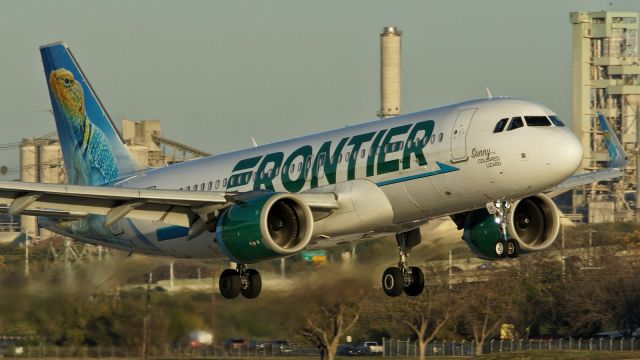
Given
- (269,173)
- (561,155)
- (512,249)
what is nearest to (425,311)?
(269,173)

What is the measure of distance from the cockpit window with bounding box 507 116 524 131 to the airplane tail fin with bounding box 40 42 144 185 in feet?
58.1

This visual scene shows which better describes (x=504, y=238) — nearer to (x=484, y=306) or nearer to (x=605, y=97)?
(x=484, y=306)

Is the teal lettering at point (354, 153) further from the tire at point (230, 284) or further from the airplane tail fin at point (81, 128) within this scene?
the airplane tail fin at point (81, 128)

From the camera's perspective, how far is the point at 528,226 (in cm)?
4119

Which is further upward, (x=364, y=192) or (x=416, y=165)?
(x=416, y=165)

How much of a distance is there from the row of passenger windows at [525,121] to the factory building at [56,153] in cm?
12208

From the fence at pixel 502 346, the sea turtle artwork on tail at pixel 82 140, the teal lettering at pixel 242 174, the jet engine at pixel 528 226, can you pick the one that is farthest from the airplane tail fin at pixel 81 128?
the fence at pixel 502 346

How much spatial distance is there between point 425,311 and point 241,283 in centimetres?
4200

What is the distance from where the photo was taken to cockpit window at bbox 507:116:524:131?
3569cm

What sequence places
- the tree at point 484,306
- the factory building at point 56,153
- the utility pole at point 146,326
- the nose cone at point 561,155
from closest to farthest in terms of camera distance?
1. the nose cone at point 561,155
2. the utility pole at point 146,326
3. the tree at point 484,306
4. the factory building at point 56,153

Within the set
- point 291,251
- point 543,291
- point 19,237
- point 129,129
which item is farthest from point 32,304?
point 129,129

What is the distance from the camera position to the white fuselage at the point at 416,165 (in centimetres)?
3541

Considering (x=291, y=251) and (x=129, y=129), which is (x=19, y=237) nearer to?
(x=129, y=129)

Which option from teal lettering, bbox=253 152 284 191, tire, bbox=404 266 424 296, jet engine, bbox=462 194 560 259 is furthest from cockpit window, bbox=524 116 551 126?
teal lettering, bbox=253 152 284 191
